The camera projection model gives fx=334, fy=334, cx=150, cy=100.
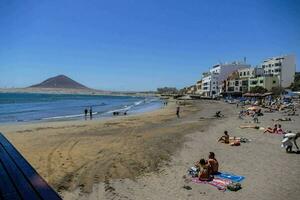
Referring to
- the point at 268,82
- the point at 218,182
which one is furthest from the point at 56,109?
the point at 268,82

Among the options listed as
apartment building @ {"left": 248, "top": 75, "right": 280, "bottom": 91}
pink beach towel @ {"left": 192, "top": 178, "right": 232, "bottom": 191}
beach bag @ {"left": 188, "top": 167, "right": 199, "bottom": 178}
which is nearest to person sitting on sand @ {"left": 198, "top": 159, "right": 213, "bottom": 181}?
pink beach towel @ {"left": 192, "top": 178, "right": 232, "bottom": 191}

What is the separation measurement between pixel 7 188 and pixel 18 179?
12.7 inches

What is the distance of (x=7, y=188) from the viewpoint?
376 centimetres

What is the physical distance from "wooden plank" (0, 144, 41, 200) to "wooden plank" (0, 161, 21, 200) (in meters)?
0.04

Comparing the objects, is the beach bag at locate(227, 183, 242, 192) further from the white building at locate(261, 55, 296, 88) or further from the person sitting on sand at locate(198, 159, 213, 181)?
the white building at locate(261, 55, 296, 88)

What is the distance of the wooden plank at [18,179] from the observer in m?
3.40

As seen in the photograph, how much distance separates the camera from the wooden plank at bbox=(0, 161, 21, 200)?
344 cm

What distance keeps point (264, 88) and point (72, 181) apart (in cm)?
8047

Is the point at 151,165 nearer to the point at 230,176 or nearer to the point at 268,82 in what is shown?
the point at 230,176

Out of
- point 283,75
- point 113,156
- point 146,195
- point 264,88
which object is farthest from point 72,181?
point 283,75

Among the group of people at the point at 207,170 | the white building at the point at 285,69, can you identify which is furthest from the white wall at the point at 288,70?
the group of people at the point at 207,170

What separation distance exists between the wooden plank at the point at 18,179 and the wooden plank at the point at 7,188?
1.7 inches

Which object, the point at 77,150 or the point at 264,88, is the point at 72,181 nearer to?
the point at 77,150

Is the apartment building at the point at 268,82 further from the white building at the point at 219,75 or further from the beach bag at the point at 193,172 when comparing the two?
the beach bag at the point at 193,172
